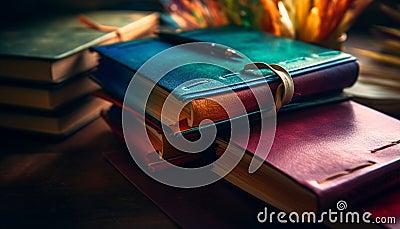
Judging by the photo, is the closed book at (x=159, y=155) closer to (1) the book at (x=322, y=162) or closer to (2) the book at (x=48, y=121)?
(1) the book at (x=322, y=162)

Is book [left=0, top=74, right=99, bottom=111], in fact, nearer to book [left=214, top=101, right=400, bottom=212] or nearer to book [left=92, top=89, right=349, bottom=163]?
book [left=92, top=89, right=349, bottom=163]

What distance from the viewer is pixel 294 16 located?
2.76 feet

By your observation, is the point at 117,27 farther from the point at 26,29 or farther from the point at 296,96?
the point at 296,96

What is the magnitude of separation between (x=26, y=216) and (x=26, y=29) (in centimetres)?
46

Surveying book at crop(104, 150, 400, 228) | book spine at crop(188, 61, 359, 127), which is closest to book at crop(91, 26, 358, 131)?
book spine at crop(188, 61, 359, 127)

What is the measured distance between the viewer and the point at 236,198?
1.99 ft

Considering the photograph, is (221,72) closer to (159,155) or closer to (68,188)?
(159,155)

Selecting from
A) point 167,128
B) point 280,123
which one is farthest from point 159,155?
point 280,123

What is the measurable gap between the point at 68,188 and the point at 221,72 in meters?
0.26

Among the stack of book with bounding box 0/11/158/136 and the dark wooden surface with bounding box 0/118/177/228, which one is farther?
the stack of book with bounding box 0/11/158/136

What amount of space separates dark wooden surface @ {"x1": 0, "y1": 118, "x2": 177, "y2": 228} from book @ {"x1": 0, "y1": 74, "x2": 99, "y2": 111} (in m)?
0.06

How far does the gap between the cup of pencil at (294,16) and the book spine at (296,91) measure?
5.3 inches

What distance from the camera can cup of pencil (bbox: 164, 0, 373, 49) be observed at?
2.65ft

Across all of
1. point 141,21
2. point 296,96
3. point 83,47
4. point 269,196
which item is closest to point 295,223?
point 269,196
